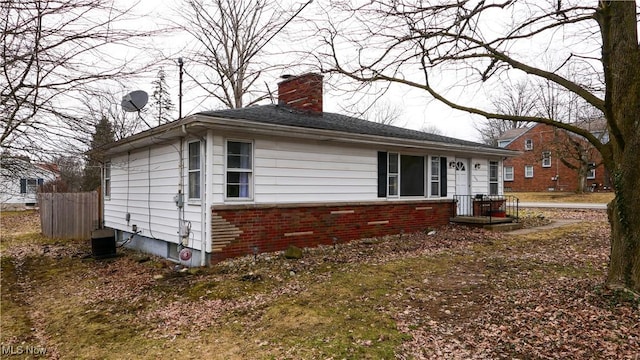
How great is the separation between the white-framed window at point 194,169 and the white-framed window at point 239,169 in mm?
669

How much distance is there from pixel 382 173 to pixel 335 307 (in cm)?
623

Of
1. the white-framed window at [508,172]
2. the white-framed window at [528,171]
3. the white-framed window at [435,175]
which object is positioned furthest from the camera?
the white-framed window at [508,172]

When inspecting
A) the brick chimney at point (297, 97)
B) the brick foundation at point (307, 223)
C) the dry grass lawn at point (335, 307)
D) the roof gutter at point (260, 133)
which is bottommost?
the dry grass lawn at point (335, 307)

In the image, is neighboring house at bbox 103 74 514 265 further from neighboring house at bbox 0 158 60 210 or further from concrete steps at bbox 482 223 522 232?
neighboring house at bbox 0 158 60 210

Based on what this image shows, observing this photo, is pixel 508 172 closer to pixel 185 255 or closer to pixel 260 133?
pixel 260 133

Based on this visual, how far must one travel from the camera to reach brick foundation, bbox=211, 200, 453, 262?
310 inches

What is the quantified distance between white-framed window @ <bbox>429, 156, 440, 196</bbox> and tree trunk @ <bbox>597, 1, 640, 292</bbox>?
24.4 feet

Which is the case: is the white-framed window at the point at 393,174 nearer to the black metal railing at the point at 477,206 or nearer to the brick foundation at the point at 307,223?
the brick foundation at the point at 307,223

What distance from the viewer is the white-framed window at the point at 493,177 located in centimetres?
1453

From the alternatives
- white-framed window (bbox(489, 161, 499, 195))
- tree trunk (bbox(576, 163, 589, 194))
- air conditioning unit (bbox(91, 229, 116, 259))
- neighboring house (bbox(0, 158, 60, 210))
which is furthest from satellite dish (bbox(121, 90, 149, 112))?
tree trunk (bbox(576, 163, 589, 194))

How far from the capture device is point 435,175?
1258 cm

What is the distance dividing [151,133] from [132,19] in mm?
4723

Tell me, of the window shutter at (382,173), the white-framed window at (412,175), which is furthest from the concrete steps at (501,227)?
the window shutter at (382,173)

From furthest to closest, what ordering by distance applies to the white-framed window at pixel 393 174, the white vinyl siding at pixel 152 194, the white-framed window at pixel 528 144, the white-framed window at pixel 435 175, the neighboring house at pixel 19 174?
the white-framed window at pixel 528 144 → the white-framed window at pixel 435 175 → the white-framed window at pixel 393 174 → the white vinyl siding at pixel 152 194 → the neighboring house at pixel 19 174
